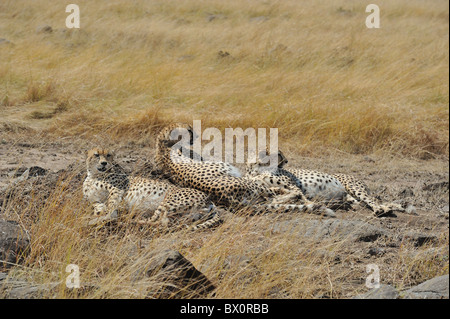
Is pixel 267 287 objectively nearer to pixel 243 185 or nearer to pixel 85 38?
pixel 243 185

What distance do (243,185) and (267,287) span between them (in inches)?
62.0

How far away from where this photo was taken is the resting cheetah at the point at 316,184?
522 centimetres

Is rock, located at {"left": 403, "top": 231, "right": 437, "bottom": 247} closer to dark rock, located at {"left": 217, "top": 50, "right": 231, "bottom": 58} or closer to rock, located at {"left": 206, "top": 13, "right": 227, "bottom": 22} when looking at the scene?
dark rock, located at {"left": 217, "top": 50, "right": 231, "bottom": 58}

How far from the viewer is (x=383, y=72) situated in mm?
9875

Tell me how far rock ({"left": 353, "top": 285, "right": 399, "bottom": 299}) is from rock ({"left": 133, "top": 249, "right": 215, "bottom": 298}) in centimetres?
87

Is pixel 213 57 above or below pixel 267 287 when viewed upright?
above

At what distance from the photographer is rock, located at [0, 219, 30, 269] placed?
3396mm

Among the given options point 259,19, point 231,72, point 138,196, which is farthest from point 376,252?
point 259,19

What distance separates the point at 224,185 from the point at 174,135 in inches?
41.0

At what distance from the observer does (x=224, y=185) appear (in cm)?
482

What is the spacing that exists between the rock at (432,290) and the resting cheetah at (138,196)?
1.61m

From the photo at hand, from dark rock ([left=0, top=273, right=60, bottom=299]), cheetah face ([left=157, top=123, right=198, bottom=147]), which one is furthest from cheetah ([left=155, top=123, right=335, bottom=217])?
dark rock ([left=0, top=273, right=60, bottom=299])

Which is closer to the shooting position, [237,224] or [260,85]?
[237,224]
